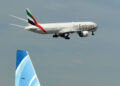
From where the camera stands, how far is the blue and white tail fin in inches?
1758

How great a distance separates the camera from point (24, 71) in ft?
150

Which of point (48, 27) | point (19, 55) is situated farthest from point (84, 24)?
point (19, 55)

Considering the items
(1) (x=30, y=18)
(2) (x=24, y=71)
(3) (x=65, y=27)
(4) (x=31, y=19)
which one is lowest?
(2) (x=24, y=71)

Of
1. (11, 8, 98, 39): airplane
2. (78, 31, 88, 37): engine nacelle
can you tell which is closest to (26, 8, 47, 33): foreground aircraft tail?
(11, 8, 98, 39): airplane

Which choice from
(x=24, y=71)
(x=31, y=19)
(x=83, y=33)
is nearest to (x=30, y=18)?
(x=31, y=19)

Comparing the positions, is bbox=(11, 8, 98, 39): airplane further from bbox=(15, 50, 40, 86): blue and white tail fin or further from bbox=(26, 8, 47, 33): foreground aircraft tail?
bbox=(15, 50, 40, 86): blue and white tail fin

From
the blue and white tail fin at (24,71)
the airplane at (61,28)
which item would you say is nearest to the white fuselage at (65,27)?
the airplane at (61,28)

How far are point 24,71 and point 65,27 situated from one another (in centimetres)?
12244

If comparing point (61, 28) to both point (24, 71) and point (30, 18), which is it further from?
point (24, 71)

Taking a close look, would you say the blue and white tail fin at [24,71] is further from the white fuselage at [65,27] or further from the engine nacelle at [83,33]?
the engine nacelle at [83,33]

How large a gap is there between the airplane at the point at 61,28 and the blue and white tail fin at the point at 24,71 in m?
106

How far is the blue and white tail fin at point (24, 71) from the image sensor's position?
4466cm

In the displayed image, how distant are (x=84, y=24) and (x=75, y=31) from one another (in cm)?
737

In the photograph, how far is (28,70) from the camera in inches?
1804
